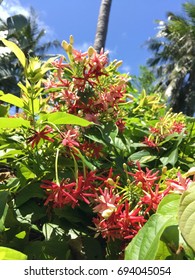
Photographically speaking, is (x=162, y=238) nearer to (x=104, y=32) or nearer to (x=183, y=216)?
(x=183, y=216)

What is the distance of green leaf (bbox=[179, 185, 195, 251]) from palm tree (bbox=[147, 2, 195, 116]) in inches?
605

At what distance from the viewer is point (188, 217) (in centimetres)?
54

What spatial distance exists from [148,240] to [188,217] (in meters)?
0.07

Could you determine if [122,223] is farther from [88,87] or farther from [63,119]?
[88,87]

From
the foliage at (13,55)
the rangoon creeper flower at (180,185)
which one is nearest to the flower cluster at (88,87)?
the rangoon creeper flower at (180,185)

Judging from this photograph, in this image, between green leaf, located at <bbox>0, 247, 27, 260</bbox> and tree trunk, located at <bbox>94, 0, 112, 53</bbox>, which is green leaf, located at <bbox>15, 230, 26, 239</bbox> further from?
tree trunk, located at <bbox>94, 0, 112, 53</bbox>

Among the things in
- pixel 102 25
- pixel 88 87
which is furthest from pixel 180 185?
A: pixel 102 25

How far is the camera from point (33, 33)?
746 inches

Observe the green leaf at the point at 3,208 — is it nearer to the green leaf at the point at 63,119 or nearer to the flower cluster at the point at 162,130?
the green leaf at the point at 63,119

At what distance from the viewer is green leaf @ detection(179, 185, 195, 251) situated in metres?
0.53

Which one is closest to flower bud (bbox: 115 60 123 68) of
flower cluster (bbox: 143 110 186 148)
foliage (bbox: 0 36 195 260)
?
foliage (bbox: 0 36 195 260)

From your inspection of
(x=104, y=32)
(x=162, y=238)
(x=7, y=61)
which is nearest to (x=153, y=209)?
(x=162, y=238)

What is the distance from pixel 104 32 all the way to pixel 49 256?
4.19 meters

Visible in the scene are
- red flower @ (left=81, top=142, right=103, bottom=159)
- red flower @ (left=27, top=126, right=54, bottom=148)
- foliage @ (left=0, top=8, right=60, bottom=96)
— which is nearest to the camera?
red flower @ (left=27, top=126, right=54, bottom=148)
